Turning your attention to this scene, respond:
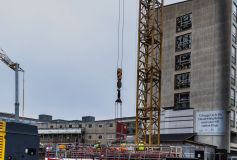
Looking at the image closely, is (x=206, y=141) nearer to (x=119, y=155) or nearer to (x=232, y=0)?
(x=119, y=155)

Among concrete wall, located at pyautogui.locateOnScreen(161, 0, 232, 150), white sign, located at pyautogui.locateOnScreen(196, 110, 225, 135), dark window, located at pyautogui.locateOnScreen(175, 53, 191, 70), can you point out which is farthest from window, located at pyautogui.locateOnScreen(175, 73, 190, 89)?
white sign, located at pyautogui.locateOnScreen(196, 110, 225, 135)

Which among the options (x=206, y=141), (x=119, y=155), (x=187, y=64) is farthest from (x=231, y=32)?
(x=119, y=155)

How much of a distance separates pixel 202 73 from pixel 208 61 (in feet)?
7.52

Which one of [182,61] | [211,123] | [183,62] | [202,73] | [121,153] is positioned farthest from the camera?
[182,61]

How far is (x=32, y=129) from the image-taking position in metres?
16.0

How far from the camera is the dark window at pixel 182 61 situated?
53.0 metres

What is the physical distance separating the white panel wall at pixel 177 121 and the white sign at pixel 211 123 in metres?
1.42

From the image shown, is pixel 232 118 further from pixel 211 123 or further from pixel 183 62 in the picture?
pixel 183 62

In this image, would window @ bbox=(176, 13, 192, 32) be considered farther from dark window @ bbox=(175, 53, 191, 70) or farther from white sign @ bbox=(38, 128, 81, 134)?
white sign @ bbox=(38, 128, 81, 134)

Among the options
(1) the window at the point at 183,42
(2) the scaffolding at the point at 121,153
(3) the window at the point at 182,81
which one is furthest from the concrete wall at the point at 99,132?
(2) the scaffolding at the point at 121,153

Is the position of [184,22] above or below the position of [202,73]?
above

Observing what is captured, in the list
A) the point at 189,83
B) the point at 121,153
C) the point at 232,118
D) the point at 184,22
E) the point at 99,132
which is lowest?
the point at 99,132

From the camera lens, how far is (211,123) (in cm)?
4722

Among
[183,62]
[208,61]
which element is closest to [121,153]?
[208,61]
